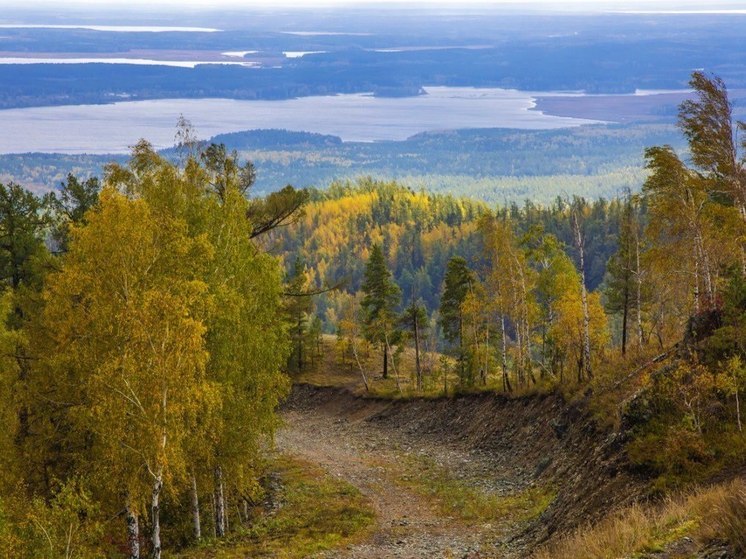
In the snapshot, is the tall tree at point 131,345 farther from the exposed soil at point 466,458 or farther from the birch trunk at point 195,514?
the exposed soil at point 466,458

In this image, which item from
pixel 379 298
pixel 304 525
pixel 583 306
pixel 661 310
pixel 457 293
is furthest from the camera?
pixel 379 298

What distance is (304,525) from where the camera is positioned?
28.5 meters

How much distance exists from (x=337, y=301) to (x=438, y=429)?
489 ft

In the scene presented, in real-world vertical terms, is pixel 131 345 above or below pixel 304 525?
above

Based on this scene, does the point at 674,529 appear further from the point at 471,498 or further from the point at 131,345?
the point at 471,498

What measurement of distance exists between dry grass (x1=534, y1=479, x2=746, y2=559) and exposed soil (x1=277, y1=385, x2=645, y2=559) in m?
4.39

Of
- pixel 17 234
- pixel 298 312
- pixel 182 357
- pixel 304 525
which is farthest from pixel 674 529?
pixel 298 312

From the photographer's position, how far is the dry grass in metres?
13.8

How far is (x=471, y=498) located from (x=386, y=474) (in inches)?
284

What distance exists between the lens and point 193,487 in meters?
25.7

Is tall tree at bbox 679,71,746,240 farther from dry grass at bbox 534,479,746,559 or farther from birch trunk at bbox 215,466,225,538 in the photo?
birch trunk at bbox 215,466,225,538

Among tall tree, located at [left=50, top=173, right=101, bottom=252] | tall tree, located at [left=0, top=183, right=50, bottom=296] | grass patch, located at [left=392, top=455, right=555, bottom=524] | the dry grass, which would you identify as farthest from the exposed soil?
tall tree, located at [left=0, top=183, right=50, bottom=296]

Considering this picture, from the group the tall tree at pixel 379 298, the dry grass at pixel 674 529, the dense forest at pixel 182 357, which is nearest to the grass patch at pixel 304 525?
the dense forest at pixel 182 357

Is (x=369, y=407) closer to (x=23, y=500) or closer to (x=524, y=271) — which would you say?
(x=524, y=271)
